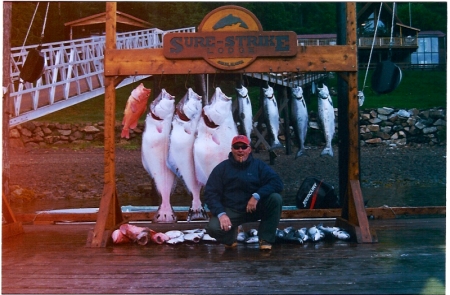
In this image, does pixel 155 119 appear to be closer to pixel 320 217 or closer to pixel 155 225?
pixel 155 225

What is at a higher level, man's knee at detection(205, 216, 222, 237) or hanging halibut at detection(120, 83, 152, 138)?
hanging halibut at detection(120, 83, 152, 138)

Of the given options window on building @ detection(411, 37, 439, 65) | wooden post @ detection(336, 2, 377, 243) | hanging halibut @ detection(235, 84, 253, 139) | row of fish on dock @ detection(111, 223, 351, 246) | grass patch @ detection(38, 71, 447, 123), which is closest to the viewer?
row of fish on dock @ detection(111, 223, 351, 246)

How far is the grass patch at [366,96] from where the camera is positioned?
1997cm

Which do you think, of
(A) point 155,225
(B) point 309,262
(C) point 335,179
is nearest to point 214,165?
(A) point 155,225

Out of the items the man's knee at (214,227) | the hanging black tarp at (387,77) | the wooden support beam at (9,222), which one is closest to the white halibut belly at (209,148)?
the man's knee at (214,227)

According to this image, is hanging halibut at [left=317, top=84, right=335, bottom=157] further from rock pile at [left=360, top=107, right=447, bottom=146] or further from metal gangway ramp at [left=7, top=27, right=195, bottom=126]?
rock pile at [left=360, top=107, right=447, bottom=146]

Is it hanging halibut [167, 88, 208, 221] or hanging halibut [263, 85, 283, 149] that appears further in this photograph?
hanging halibut [263, 85, 283, 149]

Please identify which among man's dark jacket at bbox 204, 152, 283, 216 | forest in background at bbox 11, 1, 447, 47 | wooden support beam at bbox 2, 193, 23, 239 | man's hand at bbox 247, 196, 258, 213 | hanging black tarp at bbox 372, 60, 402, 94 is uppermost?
forest in background at bbox 11, 1, 447, 47

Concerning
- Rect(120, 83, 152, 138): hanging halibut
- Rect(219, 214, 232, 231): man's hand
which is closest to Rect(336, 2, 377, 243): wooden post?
Rect(219, 214, 232, 231): man's hand

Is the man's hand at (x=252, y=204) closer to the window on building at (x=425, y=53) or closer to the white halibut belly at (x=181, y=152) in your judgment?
the white halibut belly at (x=181, y=152)

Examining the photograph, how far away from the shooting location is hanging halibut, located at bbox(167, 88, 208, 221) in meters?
5.43

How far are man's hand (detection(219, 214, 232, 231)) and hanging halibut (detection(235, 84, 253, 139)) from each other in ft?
3.92

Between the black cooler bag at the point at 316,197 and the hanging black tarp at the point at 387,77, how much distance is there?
134 centimetres

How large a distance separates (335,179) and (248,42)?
9978mm
